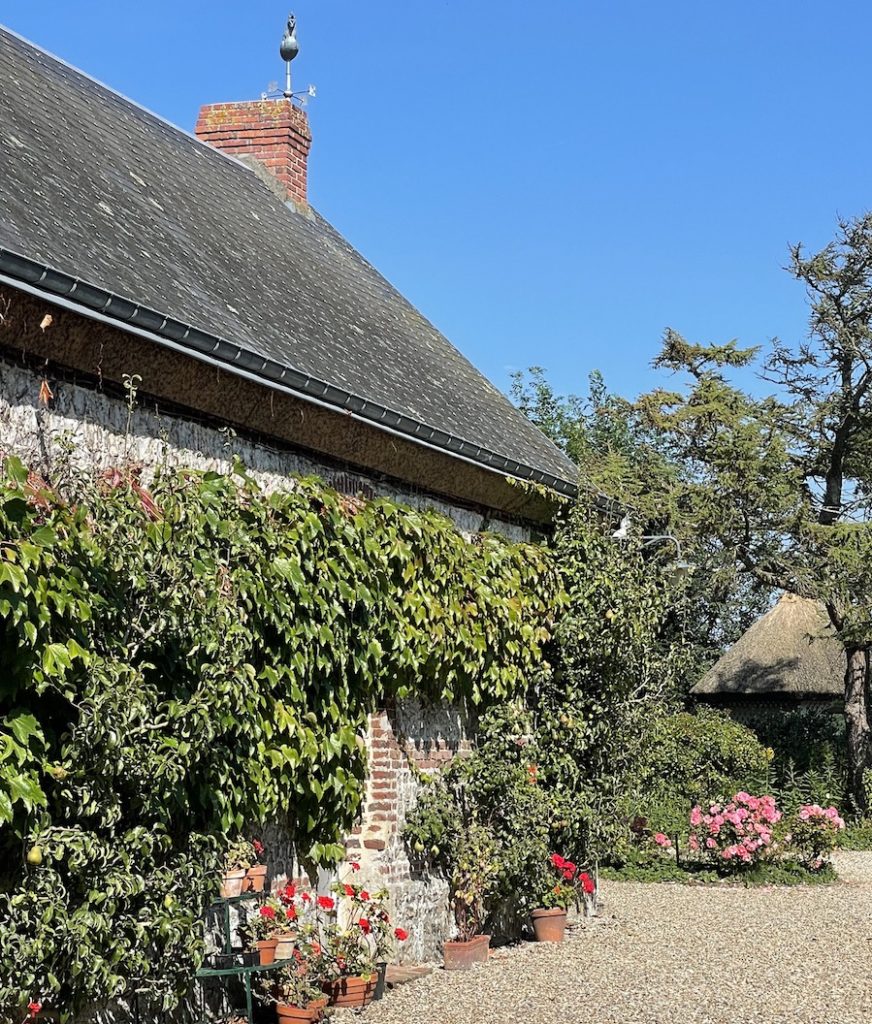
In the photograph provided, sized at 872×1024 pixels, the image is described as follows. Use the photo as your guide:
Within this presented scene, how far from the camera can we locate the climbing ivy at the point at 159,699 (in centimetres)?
520

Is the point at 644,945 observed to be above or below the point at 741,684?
below

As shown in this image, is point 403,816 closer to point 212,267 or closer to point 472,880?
point 472,880

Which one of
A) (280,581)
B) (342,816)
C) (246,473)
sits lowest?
(342,816)

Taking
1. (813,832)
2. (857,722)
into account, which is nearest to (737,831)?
(813,832)

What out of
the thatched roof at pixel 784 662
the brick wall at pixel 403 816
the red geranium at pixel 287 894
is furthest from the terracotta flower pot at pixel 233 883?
the thatched roof at pixel 784 662

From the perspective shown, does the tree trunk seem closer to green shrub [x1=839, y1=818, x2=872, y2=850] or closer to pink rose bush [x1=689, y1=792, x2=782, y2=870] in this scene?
green shrub [x1=839, y1=818, x2=872, y2=850]

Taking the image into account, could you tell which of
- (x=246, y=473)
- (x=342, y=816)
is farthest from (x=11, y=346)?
(x=342, y=816)

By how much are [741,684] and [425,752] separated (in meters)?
18.2

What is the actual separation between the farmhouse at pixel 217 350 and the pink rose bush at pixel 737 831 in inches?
182

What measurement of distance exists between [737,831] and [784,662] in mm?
12680

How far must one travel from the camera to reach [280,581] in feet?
23.2

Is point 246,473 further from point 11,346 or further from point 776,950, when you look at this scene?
point 776,950

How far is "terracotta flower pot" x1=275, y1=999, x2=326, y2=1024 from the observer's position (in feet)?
22.4

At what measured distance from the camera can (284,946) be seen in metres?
6.88
